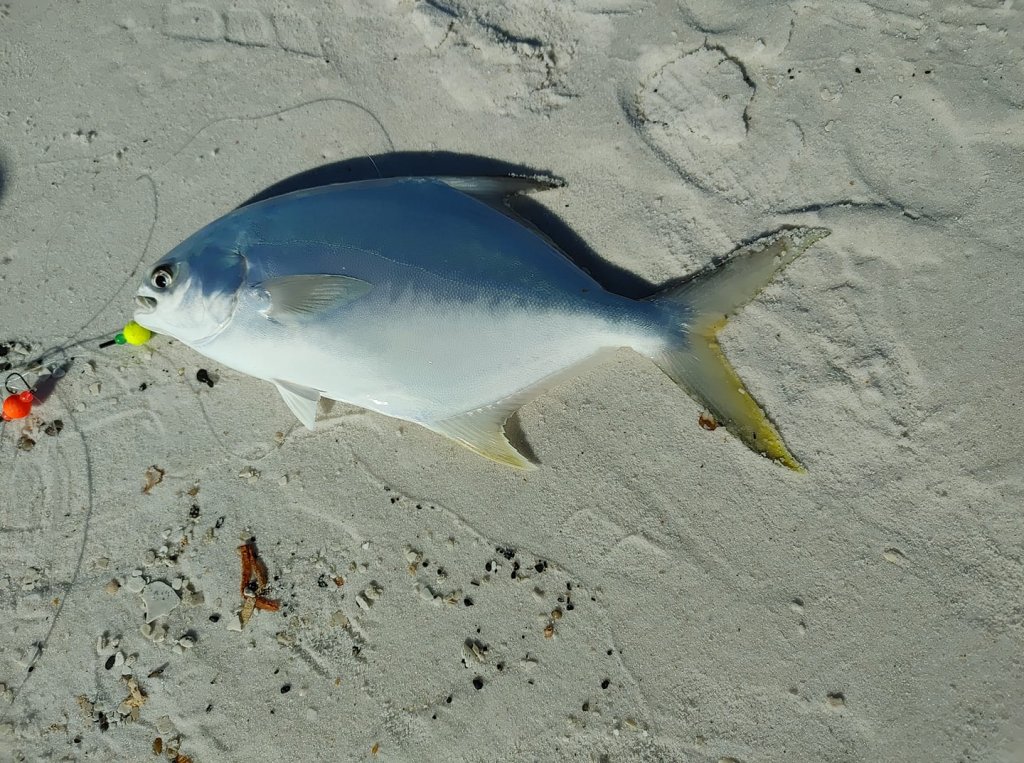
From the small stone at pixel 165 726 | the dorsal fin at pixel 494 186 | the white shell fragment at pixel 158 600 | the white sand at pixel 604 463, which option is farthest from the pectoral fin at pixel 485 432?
the small stone at pixel 165 726

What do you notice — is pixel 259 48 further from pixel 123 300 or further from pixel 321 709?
pixel 321 709

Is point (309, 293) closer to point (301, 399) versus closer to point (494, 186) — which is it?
point (301, 399)

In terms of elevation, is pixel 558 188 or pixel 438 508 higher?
pixel 558 188

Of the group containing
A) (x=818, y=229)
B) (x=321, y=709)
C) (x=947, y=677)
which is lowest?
(x=321, y=709)

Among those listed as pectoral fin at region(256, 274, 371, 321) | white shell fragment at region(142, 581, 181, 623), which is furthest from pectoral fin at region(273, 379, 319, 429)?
white shell fragment at region(142, 581, 181, 623)

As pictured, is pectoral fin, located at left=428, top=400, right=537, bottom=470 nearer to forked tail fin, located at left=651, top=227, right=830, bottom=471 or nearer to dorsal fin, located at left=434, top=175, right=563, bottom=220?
forked tail fin, located at left=651, top=227, right=830, bottom=471

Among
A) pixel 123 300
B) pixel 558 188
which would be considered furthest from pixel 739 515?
pixel 123 300

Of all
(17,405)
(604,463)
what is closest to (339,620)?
(604,463)
